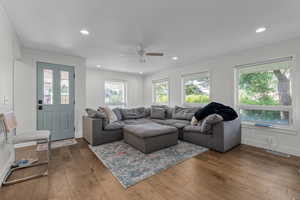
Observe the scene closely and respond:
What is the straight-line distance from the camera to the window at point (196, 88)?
4305 millimetres

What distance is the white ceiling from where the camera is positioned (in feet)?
5.72

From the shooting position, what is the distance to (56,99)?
357cm

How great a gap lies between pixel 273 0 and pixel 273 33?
3.90 ft

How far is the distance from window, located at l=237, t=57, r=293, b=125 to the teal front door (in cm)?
477

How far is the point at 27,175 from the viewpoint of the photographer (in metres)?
1.97

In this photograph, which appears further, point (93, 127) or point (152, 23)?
point (93, 127)

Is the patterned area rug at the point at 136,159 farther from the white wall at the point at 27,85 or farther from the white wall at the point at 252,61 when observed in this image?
the white wall at the point at 27,85

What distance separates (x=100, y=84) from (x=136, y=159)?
3947mm

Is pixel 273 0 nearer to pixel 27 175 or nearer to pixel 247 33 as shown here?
pixel 247 33

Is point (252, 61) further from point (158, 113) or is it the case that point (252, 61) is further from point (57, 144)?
point (57, 144)

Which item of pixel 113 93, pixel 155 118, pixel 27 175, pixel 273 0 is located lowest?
pixel 27 175

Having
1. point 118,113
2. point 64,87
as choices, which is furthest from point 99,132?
point 64,87

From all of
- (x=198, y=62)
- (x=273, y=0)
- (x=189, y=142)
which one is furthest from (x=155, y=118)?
(x=273, y=0)

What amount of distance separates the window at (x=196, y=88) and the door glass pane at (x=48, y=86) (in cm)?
424
